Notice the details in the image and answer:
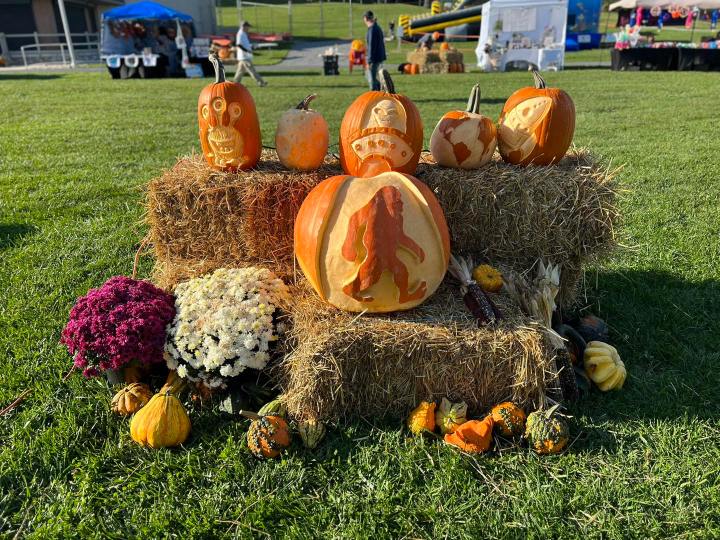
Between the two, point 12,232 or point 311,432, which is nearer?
point 311,432

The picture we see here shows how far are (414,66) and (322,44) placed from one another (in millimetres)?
22201

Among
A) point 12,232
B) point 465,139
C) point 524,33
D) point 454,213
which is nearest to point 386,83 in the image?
point 465,139

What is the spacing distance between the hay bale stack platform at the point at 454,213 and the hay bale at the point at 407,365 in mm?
805

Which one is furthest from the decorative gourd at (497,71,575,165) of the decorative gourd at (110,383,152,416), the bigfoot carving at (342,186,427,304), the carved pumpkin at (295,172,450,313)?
the decorative gourd at (110,383,152,416)

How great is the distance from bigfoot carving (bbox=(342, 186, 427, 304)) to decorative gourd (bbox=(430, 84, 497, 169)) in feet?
2.88

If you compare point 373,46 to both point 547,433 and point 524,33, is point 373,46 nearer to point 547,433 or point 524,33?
point 524,33

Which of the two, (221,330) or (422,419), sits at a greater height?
(221,330)

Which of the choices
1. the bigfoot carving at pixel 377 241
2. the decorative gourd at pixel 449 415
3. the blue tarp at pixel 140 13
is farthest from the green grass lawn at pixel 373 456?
the blue tarp at pixel 140 13

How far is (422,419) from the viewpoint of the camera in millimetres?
2691

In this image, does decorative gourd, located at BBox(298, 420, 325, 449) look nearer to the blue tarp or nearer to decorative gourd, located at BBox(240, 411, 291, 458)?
decorative gourd, located at BBox(240, 411, 291, 458)

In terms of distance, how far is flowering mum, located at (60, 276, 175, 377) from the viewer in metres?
2.80

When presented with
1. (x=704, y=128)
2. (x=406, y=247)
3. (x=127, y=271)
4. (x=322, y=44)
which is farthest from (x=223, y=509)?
(x=322, y=44)

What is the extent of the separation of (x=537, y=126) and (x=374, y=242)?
146cm

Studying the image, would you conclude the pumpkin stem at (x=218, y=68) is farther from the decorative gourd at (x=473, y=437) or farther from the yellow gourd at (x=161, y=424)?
the decorative gourd at (x=473, y=437)
